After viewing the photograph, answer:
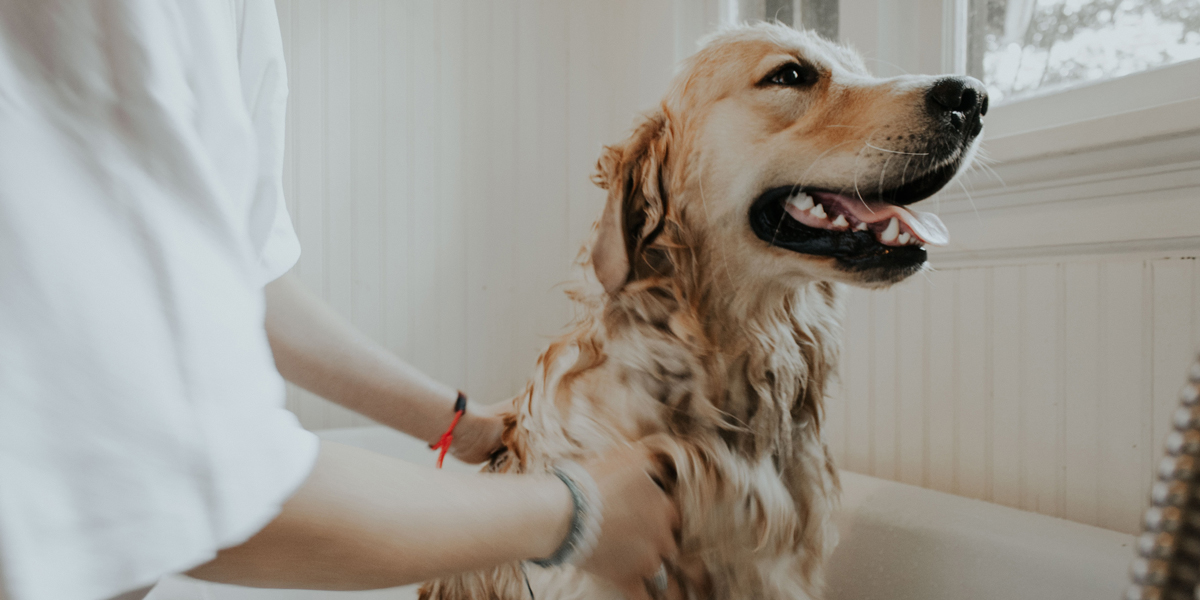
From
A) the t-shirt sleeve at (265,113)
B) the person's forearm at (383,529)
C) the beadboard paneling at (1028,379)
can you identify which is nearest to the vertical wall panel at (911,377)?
the beadboard paneling at (1028,379)

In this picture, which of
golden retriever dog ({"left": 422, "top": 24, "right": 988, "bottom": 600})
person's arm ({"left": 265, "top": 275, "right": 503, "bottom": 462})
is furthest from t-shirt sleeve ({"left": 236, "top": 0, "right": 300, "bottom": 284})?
golden retriever dog ({"left": 422, "top": 24, "right": 988, "bottom": 600})

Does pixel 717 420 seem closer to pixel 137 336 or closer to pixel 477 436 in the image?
pixel 477 436

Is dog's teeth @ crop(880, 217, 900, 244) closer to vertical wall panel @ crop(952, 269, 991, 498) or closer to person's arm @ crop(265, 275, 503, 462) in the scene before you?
vertical wall panel @ crop(952, 269, 991, 498)

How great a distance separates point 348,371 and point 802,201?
68 cm

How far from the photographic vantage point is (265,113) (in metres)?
0.69

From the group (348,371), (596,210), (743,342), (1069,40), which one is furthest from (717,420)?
(596,210)

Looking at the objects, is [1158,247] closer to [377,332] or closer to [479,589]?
[479,589]

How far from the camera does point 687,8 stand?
196cm

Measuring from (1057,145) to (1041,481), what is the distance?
0.56 metres

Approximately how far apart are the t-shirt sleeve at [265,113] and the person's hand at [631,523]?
43cm

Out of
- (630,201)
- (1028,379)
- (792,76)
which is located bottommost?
(1028,379)

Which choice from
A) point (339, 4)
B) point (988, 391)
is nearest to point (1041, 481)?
point (988, 391)

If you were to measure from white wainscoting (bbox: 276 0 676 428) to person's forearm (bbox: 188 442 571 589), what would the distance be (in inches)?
62.6

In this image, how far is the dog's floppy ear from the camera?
2.67 ft
